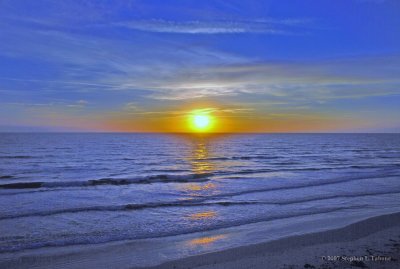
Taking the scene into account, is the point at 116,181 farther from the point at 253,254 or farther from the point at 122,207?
the point at 253,254

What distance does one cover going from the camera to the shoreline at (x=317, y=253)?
25.7 feet

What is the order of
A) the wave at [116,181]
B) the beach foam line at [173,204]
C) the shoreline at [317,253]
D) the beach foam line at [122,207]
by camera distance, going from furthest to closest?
the wave at [116,181]
the beach foam line at [173,204]
the beach foam line at [122,207]
the shoreline at [317,253]

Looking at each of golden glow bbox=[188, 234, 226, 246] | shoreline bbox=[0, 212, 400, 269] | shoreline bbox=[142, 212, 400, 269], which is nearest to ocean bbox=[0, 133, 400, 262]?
golden glow bbox=[188, 234, 226, 246]

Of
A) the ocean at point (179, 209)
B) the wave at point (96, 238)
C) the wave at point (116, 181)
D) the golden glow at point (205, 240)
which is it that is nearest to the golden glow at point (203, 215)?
the ocean at point (179, 209)

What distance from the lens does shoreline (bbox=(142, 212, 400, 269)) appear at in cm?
783

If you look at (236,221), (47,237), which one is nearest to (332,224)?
(236,221)

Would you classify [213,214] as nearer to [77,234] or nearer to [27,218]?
[77,234]

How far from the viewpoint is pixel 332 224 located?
11.9 meters

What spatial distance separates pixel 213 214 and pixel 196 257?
5339 mm

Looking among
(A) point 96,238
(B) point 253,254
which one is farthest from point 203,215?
(B) point 253,254

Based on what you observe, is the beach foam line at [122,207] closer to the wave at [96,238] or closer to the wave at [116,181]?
the wave at [96,238]

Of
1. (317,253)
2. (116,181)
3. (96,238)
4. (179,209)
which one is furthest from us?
(116,181)

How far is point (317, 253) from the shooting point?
8648 mm

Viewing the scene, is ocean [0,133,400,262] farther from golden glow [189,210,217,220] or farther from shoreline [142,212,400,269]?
shoreline [142,212,400,269]
